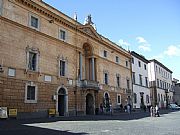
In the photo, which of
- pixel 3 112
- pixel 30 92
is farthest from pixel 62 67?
pixel 3 112

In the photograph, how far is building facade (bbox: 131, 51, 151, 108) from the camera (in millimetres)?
47072

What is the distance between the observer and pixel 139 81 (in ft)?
164

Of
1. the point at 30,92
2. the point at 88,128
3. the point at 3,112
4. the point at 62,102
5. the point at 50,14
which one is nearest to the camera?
the point at 88,128

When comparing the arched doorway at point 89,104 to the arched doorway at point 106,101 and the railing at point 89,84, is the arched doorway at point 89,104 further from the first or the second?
the arched doorway at point 106,101

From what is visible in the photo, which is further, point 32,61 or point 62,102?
point 62,102

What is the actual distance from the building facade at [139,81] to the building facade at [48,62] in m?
11.4

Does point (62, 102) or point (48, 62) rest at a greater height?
point (48, 62)

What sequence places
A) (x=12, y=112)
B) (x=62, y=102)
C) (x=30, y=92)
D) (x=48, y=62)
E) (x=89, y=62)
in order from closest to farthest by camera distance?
(x=12, y=112) < (x=30, y=92) < (x=48, y=62) < (x=62, y=102) < (x=89, y=62)

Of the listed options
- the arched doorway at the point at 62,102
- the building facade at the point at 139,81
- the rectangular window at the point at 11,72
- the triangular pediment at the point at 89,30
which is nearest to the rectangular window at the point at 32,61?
the rectangular window at the point at 11,72

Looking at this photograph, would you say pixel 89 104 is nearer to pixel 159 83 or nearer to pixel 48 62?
pixel 48 62

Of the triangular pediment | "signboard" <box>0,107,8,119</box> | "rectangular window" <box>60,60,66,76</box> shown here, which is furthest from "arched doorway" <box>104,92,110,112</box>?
"signboard" <box>0,107,8,119</box>

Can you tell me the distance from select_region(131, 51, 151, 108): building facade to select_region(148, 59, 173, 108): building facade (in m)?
7.46

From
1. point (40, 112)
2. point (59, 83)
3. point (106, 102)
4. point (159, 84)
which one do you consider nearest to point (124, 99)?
point (106, 102)

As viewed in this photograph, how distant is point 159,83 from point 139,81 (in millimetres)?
17244
